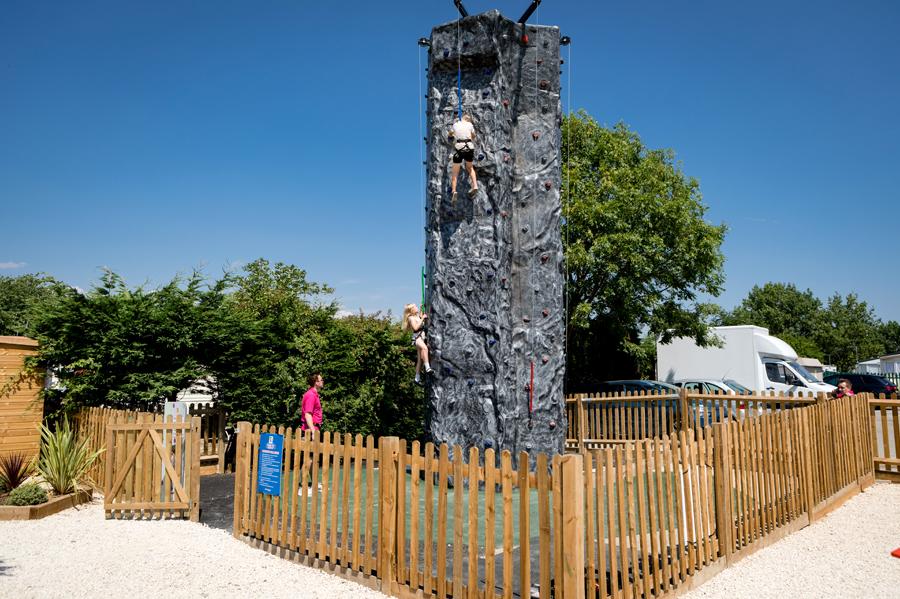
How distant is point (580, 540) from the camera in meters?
4.74

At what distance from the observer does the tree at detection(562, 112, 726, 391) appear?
22.2 meters

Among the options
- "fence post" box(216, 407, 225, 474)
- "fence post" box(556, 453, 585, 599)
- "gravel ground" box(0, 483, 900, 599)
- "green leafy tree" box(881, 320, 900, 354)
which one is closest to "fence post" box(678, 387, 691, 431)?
"gravel ground" box(0, 483, 900, 599)

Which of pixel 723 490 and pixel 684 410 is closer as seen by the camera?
pixel 723 490

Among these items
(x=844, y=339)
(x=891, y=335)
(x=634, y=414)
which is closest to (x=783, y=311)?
(x=844, y=339)

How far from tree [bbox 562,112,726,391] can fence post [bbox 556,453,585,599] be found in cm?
1756

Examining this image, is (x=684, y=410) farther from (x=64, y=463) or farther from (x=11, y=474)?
(x=11, y=474)

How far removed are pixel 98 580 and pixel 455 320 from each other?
20.9 ft

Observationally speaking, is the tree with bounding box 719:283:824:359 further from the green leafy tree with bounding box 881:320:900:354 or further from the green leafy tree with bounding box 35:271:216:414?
the green leafy tree with bounding box 35:271:216:414

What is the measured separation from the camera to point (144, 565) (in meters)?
6.93

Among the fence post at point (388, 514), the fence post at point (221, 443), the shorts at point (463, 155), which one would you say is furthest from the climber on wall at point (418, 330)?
the fence post at point (388, 514)

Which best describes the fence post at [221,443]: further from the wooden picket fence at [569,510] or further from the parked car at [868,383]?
the parked car at [868,383]

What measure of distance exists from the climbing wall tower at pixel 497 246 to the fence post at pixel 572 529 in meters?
5.87

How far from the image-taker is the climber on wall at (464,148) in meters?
10.4

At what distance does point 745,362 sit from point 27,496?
26778mm
